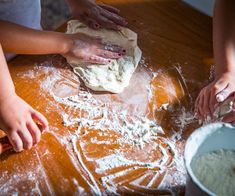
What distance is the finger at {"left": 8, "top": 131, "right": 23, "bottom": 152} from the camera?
2.52 feet

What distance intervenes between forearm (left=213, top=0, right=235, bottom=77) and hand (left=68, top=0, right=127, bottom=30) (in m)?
0.27

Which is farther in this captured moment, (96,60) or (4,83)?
(96,60)

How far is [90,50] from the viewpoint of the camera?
982mm

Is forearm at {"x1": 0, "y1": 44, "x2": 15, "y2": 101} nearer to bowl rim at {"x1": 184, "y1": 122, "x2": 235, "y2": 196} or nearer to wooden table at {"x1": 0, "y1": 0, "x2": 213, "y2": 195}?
wooden table at {"x1": 0, "y1": 0, "x2": 213, "y2": 195}

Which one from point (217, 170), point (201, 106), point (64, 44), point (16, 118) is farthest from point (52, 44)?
point (217, 170)

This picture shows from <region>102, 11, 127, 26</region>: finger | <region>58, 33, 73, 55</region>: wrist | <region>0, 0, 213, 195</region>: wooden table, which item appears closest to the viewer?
<region>0, 0, 213, 195</region>: wooden table

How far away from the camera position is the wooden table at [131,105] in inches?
29.3

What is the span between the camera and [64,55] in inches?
38.8

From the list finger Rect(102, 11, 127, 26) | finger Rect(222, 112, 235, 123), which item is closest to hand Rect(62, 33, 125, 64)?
finger Rect(102, 11, 127, 26)

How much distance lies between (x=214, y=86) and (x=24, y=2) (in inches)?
22.9

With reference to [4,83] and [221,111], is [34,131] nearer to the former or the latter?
[4,83]

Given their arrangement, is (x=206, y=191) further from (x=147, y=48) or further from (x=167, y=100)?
(x=147, y=48)

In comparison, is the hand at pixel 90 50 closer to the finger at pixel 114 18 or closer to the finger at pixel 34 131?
the finger at pixel 114 18

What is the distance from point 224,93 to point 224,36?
0.18 m
